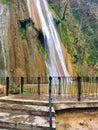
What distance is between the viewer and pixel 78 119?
27.9ft

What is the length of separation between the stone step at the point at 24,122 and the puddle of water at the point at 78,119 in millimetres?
710

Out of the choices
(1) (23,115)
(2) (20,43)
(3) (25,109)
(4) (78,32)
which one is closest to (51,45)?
(2) (20,43)

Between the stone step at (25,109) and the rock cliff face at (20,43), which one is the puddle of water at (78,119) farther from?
the rock cliff face at (20,43)

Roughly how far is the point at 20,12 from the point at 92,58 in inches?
654

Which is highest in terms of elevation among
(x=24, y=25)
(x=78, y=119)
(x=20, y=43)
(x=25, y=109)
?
(x=24, y=25)

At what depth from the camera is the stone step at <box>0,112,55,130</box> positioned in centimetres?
716

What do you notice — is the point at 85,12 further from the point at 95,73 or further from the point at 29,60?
the point at 29,60

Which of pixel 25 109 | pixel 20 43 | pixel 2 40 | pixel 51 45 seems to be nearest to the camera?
pixel 25 109

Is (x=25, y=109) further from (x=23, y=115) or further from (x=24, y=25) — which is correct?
(x=24, y=25)

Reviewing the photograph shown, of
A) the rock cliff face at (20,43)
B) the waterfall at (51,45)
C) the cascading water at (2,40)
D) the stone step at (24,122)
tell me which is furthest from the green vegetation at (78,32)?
the stone step at (24,122)

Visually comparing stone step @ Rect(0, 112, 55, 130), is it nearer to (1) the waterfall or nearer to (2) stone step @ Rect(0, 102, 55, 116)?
(2) stone step @ Rect(0, 102, 55, 116)

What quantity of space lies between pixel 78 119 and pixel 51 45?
1581cm

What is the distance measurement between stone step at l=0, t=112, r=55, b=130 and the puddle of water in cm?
71

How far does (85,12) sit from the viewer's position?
146 ft
